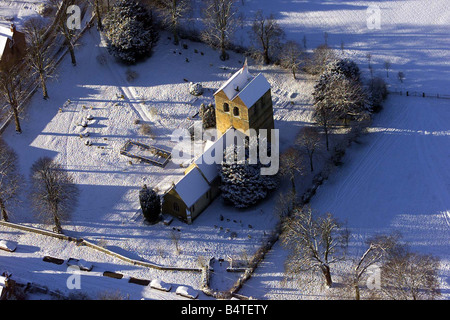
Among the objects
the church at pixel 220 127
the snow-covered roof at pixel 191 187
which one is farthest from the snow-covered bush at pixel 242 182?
the snow-covered roof at pixel 191 187

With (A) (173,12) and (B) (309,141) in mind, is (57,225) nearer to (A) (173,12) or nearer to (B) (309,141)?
(B) (309,141)

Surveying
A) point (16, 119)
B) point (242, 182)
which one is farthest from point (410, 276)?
point (16, 119)

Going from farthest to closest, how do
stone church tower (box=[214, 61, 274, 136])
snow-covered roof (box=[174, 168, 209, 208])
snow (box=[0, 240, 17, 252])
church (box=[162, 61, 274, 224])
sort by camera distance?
1. stone church tower (box=[214, 61, 274, 136])
2. church (box=[162, 61, 274, 224])
3. snow-covered roof (box=[174, 168, 209, 208])
4. snow (box=[0, 240, 17, 252])

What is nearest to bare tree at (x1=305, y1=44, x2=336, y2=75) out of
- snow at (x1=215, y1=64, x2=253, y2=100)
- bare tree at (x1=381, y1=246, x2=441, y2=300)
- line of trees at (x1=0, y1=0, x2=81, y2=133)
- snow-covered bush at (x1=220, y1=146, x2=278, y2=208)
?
snow at (x1=215, y1=64, x2=253, y2=100)

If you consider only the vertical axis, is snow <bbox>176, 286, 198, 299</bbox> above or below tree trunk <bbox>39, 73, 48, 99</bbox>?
below

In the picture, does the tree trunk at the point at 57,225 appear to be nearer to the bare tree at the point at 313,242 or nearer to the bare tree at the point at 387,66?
the bare tree at the point at 313,242

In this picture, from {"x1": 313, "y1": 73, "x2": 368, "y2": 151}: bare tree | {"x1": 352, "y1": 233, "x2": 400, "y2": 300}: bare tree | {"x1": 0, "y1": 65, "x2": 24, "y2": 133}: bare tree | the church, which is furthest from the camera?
{"x1": 0, "y1": 65, "x2": 24, "y2": 133}: bare tree

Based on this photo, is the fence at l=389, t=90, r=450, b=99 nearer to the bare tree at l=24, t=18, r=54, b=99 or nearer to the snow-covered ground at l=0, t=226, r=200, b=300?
the snow-covered ground at l=0, t=226, r=200, b=300
